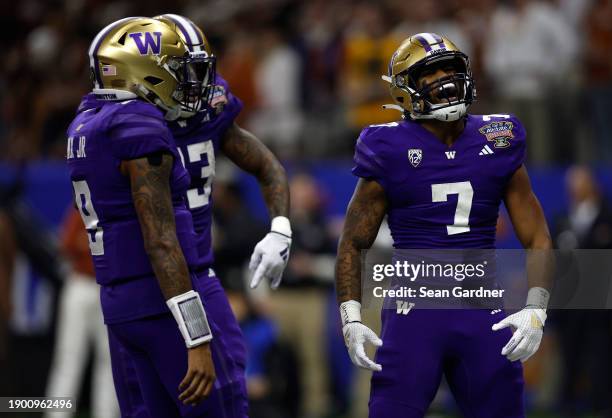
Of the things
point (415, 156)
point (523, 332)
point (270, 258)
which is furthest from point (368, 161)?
point (523, 332)

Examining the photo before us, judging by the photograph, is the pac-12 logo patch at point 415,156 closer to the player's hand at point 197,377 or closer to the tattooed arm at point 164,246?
the tattooed arm at point 164,246

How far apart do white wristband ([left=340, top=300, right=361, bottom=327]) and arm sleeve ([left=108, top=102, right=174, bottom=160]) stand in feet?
3.01

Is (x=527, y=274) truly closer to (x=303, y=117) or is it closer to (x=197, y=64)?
(x=197, y=64)

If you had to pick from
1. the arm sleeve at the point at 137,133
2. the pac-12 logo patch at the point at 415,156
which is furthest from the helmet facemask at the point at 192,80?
the pac-12 logo patch at the point at 415,156

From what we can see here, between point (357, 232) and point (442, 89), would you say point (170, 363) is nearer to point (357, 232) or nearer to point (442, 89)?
point (357, 232)

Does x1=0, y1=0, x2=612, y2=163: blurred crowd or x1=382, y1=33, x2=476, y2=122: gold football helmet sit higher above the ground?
x1=382, y1=33, x2=476, y2=122: gold football helmet

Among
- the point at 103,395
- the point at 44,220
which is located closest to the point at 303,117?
the point at 44,220

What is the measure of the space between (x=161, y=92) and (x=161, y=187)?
49 centimetres

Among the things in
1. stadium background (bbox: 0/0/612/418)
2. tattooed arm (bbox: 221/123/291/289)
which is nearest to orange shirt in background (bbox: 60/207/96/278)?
stadium background (bbox: 0/0/612/418)

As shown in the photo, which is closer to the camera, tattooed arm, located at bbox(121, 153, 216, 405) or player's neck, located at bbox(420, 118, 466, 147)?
tattooed arm, located at bbox(121, 153, 216, 405)

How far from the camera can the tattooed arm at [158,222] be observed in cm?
472

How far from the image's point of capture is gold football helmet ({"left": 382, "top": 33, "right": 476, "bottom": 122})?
4.95 m

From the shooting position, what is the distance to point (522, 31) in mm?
10117

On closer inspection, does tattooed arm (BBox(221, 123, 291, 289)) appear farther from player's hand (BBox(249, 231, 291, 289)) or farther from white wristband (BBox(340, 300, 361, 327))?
white wristband (BBox(340, 300, 361, 327))
